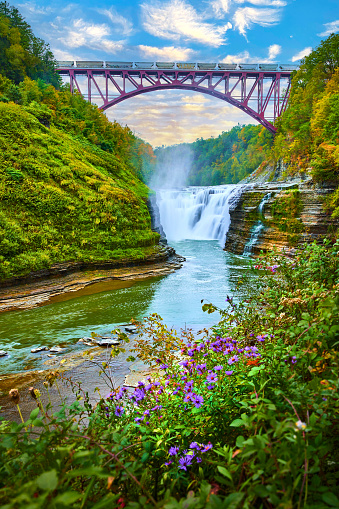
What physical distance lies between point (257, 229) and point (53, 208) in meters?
10.6

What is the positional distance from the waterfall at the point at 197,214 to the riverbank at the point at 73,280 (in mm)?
9823

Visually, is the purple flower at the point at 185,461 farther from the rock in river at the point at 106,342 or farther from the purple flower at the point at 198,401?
the rock in river at the point at 106,342

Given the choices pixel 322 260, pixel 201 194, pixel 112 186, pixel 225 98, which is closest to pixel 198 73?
pixel 225 98

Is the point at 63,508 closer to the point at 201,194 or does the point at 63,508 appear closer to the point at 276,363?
the point at 276,363

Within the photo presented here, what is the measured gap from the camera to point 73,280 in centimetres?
1088

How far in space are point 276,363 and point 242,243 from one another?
16.4 m

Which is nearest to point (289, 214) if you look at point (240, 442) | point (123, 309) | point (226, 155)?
point (123, 309)

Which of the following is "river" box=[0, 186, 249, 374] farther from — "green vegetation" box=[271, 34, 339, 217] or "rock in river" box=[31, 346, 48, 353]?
"green vegetation" box=[271, 34, 339, 217]

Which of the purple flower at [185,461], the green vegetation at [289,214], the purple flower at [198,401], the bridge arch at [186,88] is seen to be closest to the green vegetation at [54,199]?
the green vegetation at [289,214]

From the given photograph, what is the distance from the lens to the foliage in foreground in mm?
958

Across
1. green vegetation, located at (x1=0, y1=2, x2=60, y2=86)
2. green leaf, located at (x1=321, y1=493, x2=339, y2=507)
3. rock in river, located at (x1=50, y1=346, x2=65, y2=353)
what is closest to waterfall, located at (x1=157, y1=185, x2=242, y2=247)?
green vegetation, located at (x1=0, y1=2, x2=60, y2=86)

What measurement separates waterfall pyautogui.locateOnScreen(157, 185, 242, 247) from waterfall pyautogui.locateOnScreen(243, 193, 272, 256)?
445cm

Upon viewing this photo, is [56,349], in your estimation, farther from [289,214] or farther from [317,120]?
[317,120]

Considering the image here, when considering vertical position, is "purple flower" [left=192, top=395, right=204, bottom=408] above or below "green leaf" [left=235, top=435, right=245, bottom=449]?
below
